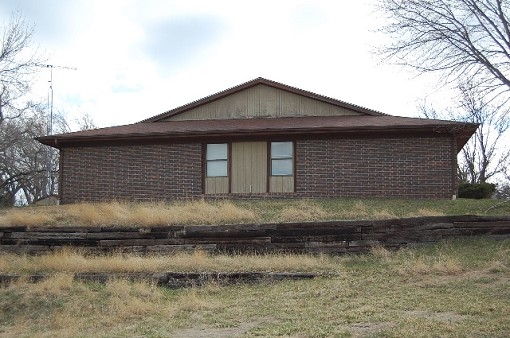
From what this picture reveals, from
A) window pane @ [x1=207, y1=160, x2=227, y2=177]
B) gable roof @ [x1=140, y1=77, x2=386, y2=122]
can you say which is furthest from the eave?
gable roof @ [x1=140, y1=77, x2=386, y2=122]

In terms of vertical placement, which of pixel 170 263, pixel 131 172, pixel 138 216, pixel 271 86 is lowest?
pixel 170 263

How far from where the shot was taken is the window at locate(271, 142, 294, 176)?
17984 mm

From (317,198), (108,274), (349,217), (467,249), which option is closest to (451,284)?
(467,249)

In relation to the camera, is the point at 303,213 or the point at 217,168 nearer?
the point at 303,213

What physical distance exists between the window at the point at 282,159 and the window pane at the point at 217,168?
1547 millimetres

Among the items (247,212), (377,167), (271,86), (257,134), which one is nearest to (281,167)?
(257,134)

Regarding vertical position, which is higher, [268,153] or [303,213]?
[268,153]

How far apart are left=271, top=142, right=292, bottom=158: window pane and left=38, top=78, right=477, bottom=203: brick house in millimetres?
31

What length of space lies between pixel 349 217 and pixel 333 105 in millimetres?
6987

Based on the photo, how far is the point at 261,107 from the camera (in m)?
20.1

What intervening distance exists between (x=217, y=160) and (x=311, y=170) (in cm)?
304

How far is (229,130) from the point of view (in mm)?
17672

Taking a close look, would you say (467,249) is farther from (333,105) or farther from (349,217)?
(333,105)

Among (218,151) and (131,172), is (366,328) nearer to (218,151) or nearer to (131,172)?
(218,151)
